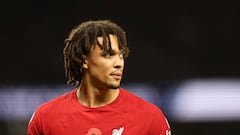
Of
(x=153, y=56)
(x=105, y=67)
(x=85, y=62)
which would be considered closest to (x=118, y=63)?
(x=105, y=67)

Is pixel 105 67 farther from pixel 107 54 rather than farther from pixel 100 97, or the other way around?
pixel 100 97

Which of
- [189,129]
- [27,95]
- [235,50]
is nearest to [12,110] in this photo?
[27,95]

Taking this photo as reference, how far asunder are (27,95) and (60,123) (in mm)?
2615

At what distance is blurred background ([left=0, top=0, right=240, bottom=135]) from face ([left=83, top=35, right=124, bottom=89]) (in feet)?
Answer: 8.20

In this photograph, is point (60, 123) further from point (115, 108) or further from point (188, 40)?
point (188, 40)

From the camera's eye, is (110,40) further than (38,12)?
No

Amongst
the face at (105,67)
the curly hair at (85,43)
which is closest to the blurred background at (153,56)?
the curly hair at (85,43)

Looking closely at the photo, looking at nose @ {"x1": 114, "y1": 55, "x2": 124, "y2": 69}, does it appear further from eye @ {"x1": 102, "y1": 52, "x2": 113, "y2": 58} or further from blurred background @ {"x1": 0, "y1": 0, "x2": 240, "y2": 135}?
blurred background @ {"x1": 0, "y1": 0, "x2": 240, "y2": 135}

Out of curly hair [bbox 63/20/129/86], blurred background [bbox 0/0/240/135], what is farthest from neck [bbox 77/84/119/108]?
blurred background [bbox 0/0/240/135]

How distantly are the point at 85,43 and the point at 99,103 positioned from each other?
28 centimetres

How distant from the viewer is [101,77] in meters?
3.45

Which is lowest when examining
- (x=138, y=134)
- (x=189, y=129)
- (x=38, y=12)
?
(x=189, y=129)

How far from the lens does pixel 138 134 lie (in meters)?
3.43

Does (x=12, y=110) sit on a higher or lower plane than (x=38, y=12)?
lower
